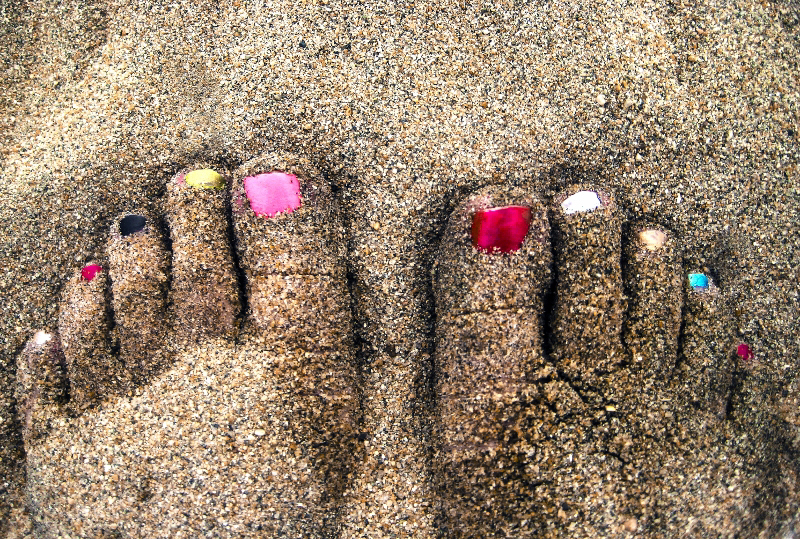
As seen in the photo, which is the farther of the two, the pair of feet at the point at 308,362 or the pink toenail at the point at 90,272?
the pink toenail at the point at 90,272

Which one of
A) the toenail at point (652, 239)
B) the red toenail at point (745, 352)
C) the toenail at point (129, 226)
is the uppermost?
the toenail at point (129, 226)

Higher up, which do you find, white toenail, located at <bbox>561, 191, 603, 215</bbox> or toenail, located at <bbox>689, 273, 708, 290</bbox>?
white toenail, located at <bbox>561, 191, 603, 215</bbox>

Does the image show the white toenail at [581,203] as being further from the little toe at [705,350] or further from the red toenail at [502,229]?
the little toe at [705,350]

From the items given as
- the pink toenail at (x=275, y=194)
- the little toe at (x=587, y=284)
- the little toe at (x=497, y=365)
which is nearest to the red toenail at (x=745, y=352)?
the little toe at (x=587, y=284)

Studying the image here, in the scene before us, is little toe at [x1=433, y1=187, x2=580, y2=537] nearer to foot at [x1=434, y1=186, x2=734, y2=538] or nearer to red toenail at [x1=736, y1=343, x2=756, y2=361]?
foot at [x1=434, y1=186, x2=734, y2=538]

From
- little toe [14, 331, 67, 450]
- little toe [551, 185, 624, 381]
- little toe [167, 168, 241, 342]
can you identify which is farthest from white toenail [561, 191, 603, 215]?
little toe [14, 331, 67, 450]

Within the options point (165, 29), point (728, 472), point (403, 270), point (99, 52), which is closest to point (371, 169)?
point (403, 270)

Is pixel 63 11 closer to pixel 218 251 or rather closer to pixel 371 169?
pixel 218 251

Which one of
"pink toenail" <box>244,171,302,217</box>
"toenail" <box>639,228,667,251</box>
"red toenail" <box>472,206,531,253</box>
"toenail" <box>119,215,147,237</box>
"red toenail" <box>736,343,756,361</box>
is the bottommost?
"red toenail" <box>736,343,756,361</box>
